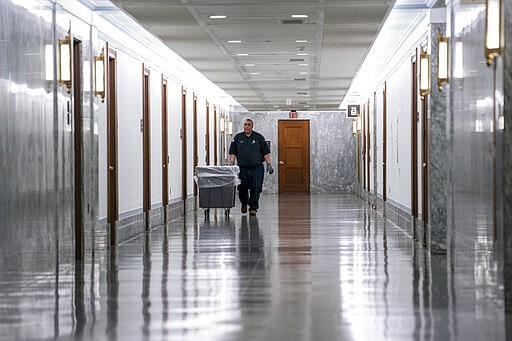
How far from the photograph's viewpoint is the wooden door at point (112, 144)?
11.8 meters

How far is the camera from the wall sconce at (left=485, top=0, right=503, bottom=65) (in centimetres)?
577

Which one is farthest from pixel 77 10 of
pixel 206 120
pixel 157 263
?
pixel 206 120

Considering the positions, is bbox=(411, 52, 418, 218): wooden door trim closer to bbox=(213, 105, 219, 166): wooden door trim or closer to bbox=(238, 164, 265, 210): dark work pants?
bbox=(238, 164, 265, 210): dark work pants

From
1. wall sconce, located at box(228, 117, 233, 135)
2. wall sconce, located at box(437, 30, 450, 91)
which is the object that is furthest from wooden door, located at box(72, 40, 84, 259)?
wall sconce, located at box(228, 117, 233, 135)

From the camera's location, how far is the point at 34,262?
758 centimetres

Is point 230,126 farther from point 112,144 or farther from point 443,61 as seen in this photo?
point 443,61

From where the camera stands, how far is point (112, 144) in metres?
12.0

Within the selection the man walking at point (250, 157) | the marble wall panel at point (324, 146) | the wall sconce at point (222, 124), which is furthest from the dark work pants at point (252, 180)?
the marble wall panel at point (324, 146)

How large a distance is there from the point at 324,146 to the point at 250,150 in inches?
529

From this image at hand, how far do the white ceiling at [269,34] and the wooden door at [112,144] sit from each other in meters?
0.72

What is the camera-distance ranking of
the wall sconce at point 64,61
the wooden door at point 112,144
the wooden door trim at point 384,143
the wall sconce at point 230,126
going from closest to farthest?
1. the wall sconce at point 64,61
2. the wooden door at point 112,144
3. the wooden door trim at point 384,143
4. the wall sconce at point 230,126

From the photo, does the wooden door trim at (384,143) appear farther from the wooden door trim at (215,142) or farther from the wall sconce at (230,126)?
the wall sconce at (230,126)

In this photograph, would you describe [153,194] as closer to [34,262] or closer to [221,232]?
[221,232]

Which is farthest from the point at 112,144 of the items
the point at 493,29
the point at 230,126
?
the point at 230,126
